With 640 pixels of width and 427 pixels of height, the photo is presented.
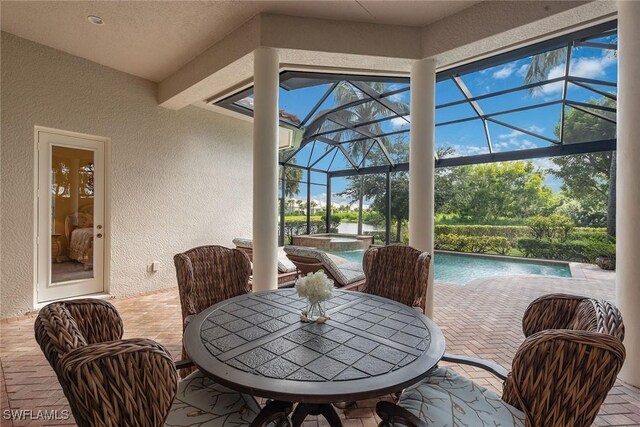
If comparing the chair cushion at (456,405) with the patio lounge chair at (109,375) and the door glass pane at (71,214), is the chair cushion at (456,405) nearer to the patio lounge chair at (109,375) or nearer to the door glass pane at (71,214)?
the patio lounge chair at (109,375)

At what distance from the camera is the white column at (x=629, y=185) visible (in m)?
2.28

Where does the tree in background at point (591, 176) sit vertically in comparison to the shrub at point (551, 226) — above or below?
above

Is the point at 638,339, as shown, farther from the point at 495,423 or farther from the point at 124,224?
the point at 124,224

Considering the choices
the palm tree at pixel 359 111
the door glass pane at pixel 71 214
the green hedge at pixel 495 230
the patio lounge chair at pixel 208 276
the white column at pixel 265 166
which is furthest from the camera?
the green hedge at pixel 495 230

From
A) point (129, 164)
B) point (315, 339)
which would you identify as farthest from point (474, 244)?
point (315, 339)

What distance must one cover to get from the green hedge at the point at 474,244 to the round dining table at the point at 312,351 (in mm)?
10860

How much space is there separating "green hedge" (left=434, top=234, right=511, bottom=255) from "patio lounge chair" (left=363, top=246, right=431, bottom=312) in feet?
33.3

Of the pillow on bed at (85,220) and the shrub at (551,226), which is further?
the shrub at (551,226)

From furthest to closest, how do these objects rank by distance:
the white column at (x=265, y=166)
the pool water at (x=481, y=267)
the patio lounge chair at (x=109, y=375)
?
1. the pool water at (x=481, y=267)
2. the white column at (x=265, y=166)
3. the patio lounge chair at (x=109, y=375)

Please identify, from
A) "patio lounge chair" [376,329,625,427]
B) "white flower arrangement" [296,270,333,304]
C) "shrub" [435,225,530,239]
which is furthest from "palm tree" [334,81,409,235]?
"patio lounge chair" [376,329,625,427]

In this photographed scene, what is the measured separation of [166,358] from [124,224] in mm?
4610

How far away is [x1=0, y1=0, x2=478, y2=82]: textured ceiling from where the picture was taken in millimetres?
2906

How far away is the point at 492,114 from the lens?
23.8ft

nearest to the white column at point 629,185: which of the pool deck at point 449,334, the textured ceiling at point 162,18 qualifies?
the pool deck at point 449,334
